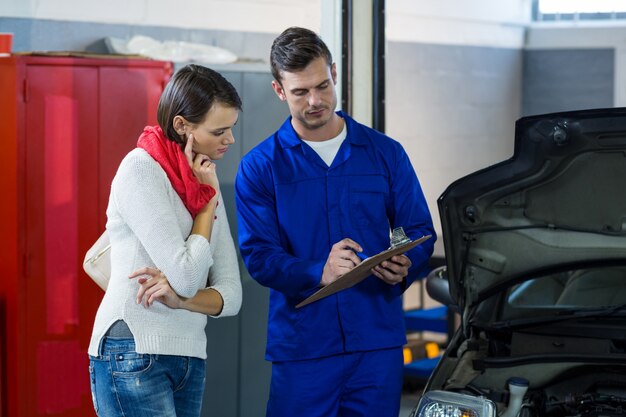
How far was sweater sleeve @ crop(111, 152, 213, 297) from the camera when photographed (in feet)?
7.50

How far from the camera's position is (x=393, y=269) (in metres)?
2.76

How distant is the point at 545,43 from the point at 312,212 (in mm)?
5922

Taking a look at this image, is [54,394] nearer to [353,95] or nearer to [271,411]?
[271,411]

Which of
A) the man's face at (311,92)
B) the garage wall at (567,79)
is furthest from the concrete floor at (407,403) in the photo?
the garage wall at (567,79)

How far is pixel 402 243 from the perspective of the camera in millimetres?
2658

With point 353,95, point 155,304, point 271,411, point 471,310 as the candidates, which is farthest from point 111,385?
point 353,95

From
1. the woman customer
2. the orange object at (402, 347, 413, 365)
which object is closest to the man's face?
the woman customer

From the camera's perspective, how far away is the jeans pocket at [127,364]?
229cm

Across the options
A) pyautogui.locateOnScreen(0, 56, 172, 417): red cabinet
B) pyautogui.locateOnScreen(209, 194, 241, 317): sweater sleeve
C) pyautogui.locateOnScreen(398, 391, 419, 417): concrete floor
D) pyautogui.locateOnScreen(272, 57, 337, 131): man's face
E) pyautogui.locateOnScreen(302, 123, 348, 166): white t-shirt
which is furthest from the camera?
pyautogui.locateOnScreen(398, 391, 419, 417): concrete floor

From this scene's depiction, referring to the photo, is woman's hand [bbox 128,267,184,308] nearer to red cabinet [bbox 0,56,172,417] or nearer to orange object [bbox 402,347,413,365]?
red cabinet [bbox 0,56,172,417]

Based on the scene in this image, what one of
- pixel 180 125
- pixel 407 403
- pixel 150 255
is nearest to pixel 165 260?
pixel 150 255

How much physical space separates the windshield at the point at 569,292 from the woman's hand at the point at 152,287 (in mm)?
1256

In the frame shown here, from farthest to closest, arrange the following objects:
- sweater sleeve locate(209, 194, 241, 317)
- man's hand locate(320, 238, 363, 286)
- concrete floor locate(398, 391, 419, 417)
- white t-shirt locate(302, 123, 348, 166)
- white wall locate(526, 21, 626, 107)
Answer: white wall locate(526, 21, 626, 107) → concrete floor locate(398, 391, 419, 417) → white t-shirt locate(302, 123, 348, 166) → man's hand locate(320, 238, 363, 286) → sweater sleeve locate(209, 194, 241, 317)

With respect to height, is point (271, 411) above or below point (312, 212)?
below
